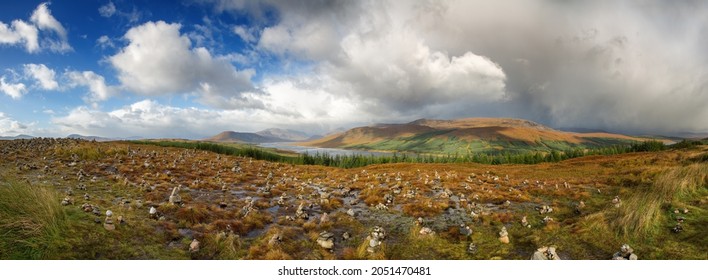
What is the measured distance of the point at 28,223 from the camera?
17.6ft

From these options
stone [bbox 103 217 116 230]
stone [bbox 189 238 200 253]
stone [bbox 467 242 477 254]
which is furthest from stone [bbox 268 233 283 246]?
stone [bbox 467 242 477 254]

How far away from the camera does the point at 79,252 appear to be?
17.8ft

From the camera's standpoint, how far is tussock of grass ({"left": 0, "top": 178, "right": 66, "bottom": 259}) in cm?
511

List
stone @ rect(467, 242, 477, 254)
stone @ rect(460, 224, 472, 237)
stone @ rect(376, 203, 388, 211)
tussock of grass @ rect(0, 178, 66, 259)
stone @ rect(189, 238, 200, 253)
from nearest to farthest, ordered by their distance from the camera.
Answer: tussock of grass @ rect(0, 178, 66, 259), stone @ rect(189, 238, 200, 253), stone @ rect(467, 242, 477, 254), stone @ rect(460, 224, 472, 237), stone @ rect(376, 203, 388, 211)

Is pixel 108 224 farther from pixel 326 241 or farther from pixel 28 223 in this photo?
pixel 326 241

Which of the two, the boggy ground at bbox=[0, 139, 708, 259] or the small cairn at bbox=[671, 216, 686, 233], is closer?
the boggy ground at bbox=[0, 139, 708, 259]

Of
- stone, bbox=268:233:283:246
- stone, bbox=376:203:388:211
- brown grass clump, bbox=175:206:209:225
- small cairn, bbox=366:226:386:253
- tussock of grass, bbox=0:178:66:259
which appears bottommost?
stone, bbox=376:203:388:211

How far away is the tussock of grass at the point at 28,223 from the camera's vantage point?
511 centimetres

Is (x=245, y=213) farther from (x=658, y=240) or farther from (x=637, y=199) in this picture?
(x=637, y=199)

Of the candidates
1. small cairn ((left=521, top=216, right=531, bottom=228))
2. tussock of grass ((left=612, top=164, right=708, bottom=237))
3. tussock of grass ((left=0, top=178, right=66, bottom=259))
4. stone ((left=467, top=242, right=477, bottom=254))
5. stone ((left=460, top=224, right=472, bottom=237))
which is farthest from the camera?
small cairn ((left=521, top=216, right=531, bottom=228))

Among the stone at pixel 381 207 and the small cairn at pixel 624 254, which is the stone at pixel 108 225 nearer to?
the stone at pixel 381 207

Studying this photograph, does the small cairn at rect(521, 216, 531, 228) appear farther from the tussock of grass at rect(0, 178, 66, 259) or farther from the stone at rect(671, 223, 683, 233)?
the tussock of grass at rect(0, 178, 66, 259)

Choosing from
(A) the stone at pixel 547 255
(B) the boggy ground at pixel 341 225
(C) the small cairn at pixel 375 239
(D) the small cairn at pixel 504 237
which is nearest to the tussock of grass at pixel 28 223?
(B) the boggy ground at pixel 341 225

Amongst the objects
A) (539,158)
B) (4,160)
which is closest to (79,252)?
(4,160)
